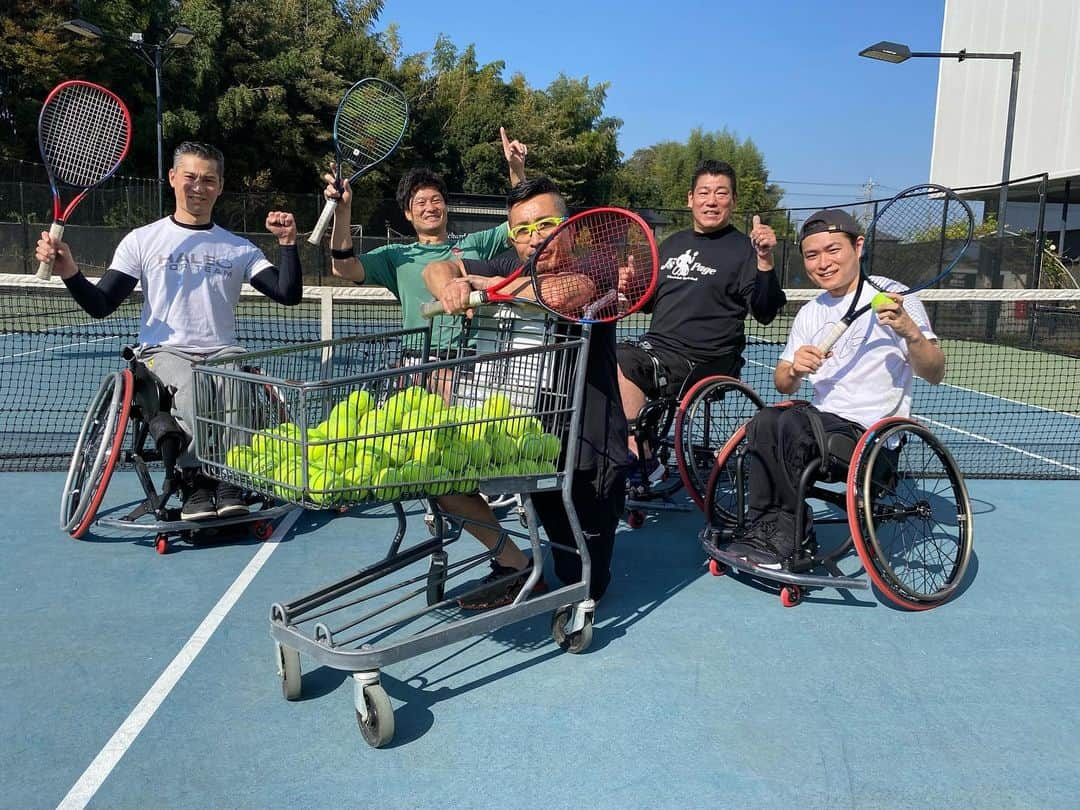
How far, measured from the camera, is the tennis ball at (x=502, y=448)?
9.92 feet

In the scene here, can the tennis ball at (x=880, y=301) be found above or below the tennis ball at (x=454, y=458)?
above

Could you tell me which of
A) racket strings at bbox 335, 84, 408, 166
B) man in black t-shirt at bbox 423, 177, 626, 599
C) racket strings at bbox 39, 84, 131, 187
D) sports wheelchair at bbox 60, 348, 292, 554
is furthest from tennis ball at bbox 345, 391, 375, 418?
racket strings at bbox 39, 84, 131, 187

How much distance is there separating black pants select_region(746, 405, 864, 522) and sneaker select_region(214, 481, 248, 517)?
2.39 metres

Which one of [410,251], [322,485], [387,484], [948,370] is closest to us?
[322,485]

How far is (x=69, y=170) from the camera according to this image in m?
4.76

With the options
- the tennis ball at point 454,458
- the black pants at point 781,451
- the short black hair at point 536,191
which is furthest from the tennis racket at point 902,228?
the tennis ball at point 454,458

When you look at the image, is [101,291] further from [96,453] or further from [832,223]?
[832,223]

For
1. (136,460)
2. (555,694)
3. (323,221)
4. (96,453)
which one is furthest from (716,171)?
(96,453)

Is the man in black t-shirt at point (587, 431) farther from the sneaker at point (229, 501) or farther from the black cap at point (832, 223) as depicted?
the sneaker at point (229, 501)

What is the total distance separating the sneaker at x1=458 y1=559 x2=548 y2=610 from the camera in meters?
3.41

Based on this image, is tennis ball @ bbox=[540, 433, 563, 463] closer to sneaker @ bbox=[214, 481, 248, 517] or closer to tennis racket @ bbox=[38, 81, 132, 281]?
sneaker @ bbox=[214, 481, 248, 517]

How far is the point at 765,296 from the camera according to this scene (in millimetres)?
4660

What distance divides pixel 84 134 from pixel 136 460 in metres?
1.76

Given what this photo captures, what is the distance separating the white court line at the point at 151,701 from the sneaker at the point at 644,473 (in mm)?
1877
